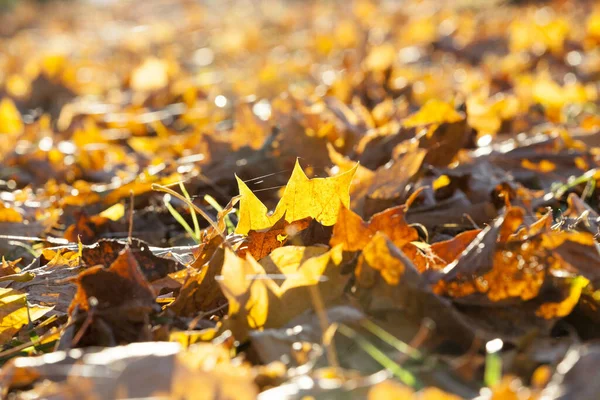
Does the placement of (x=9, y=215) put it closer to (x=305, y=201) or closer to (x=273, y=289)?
(x=305, y=201)

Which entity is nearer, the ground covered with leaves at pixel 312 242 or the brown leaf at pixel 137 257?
the ground covered with leaves at pixel 312 242

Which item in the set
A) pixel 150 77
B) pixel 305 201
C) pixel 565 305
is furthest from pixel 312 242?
pixel 150 77

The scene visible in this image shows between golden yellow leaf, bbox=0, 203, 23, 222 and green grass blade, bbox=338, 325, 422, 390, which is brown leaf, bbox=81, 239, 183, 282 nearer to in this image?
green grass blade, bbox=338, 325, 422, 390

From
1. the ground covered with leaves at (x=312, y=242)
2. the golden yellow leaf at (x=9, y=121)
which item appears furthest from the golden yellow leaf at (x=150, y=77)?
the golden yellow leaf at (x=9, y=121)

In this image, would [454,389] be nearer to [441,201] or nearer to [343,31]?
[441,201]

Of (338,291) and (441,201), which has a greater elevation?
(338,291)

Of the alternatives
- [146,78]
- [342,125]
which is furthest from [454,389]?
[146,78]

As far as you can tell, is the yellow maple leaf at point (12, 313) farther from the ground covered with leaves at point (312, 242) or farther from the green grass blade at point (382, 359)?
the green grass blade at point (382, 359)

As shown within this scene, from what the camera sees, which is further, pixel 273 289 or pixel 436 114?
pixel 436 114
